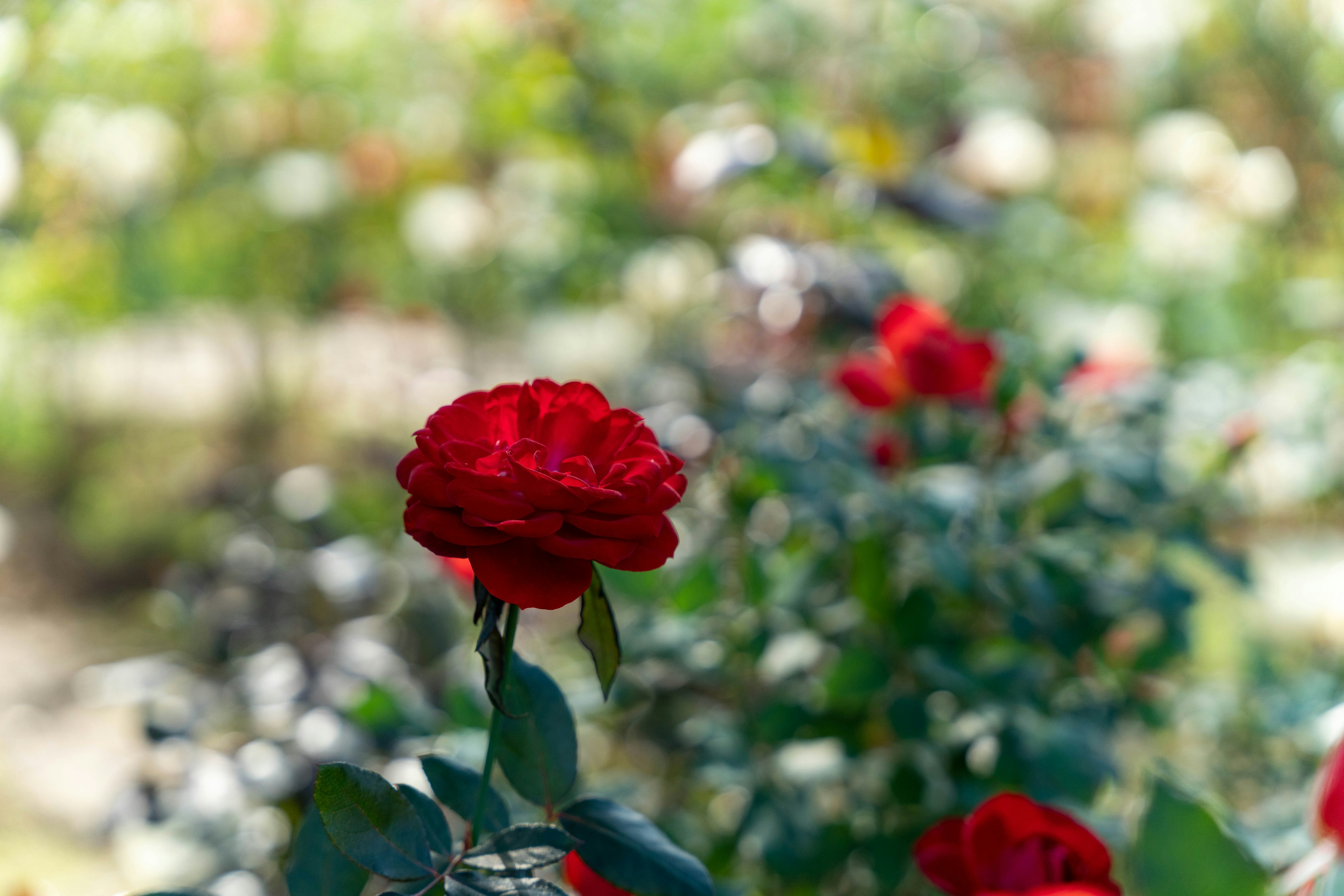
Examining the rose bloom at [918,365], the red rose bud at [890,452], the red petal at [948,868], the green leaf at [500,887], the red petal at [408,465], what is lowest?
the red rose bud at [890,452]

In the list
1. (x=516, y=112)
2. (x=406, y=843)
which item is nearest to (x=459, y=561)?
(x=406, y=843)

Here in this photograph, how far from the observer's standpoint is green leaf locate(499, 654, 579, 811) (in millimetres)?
406

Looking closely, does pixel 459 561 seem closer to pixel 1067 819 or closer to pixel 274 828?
pixel 274 828

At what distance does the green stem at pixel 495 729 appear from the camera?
0.35 m

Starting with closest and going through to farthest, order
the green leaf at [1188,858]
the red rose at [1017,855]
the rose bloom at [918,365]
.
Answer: the green leaf at [1188,858] → the red rose at [1017,855] → the rose bloom at [918,365]

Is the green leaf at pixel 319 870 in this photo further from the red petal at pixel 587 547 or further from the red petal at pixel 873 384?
the red petal at pixel 873 384

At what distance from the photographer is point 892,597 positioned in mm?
764

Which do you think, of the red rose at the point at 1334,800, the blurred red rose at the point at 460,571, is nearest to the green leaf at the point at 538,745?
the red rose at the point at 1334,800

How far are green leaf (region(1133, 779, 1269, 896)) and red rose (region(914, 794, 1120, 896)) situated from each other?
79 mm

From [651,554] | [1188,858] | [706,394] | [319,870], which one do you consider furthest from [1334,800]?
[706,394]

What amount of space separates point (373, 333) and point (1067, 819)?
2.66 metres

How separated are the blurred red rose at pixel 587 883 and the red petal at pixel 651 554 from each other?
0.16 m

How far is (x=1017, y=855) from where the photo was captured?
1.25 feet

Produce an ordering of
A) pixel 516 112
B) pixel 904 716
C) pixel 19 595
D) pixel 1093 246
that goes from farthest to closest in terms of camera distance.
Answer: pixel 1093 246 → pixel 19 595 → pixel 516 112 → pixel 904 716
